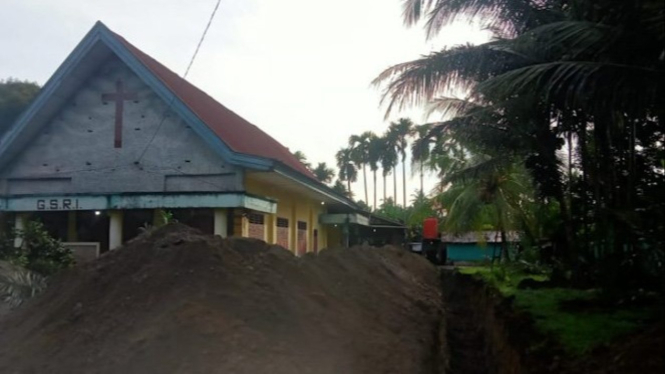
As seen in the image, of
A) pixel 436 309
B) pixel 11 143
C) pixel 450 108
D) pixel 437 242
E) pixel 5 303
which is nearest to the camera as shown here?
pixel 5 303

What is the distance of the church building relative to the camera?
47.6ft

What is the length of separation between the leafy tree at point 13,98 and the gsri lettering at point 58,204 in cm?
438

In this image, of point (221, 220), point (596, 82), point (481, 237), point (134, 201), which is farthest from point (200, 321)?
point (481, 237)

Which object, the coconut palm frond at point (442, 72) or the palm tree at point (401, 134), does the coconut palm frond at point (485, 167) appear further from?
the palm tree at point (401, 134)

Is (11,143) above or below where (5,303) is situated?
above

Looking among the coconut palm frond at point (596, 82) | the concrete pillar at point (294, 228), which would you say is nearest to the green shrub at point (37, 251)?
the concrete pillar at point (294, 228)

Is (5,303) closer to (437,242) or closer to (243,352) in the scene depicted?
(243,352)

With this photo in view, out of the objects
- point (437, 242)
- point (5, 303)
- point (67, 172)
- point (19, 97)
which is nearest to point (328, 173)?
point (437, 242)

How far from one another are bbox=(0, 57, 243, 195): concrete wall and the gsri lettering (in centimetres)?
46

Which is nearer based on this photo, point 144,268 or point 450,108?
point 144,268

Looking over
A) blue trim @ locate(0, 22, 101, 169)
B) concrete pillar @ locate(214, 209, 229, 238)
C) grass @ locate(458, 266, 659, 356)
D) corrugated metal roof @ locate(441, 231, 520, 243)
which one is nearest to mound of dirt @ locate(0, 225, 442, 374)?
grass @ locate(458, 266, 659, 356)

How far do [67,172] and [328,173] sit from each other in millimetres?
43371

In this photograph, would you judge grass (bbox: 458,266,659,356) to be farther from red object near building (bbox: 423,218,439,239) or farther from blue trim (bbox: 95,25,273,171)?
red object near building (bbox: 423,218,439,239)

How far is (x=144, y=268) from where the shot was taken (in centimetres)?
862
